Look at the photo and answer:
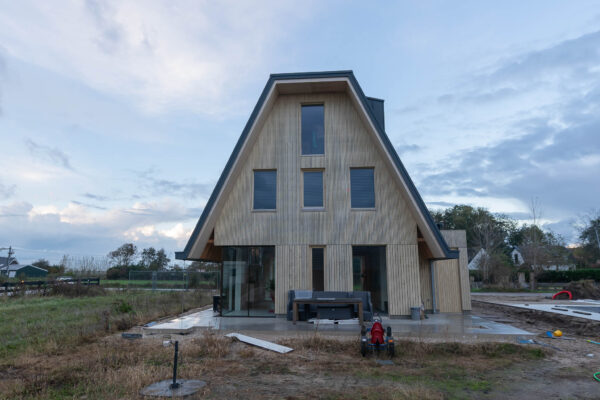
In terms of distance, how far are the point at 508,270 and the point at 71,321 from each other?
33.2 meters

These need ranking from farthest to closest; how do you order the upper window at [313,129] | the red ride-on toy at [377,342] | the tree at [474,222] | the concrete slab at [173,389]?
the tree at [474,222] → the upper window at [313,129] → the red ride-on toy at [377,342] → the concrete slab at [173,389]

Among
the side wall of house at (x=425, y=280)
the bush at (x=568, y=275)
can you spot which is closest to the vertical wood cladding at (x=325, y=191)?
the side wall of house at (x=425, y=280)

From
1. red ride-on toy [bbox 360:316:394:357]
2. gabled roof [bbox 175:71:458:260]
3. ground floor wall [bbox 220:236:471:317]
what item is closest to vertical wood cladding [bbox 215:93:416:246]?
ground floor wall [bbox 220:236:471:317]

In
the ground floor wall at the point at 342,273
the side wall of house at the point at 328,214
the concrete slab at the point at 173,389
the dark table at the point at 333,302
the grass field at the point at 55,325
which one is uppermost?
the side wall of house at the point at 328,214

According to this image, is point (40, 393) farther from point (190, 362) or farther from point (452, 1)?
point (452, 1)

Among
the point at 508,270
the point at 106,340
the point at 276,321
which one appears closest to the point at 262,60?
the point at 276,321

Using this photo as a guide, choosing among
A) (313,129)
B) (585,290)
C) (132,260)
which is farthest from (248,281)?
(132,260)

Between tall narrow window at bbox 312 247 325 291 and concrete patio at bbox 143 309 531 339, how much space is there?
1.34m

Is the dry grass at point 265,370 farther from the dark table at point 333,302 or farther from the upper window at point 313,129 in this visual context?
the upper window at point 313,129

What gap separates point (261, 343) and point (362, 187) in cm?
610

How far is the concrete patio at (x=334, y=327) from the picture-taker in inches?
333

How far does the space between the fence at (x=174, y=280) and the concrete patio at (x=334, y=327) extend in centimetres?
1081

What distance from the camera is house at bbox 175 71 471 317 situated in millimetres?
11008

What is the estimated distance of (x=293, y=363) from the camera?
247 inches
